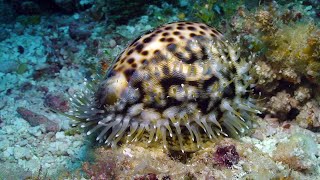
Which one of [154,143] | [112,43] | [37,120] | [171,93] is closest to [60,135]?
[37,120]

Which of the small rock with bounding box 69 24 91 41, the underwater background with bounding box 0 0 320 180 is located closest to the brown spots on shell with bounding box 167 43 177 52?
the underwater background with bounding box 0 0 320 180

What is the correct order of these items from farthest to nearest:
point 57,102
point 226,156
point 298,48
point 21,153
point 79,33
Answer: point 79,33
point 57,102
point 21,153
point 298,48
point 226,156

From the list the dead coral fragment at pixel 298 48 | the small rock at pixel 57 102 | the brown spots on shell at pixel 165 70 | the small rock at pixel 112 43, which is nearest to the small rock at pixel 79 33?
the small rock at pixel 112 43

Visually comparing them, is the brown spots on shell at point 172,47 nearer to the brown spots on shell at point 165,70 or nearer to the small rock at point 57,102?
the brown spots on shell at point 165,70

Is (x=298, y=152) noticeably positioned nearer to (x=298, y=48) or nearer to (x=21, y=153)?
(x=298, y=48)

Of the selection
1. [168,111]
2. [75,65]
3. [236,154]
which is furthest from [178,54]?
[75,65]

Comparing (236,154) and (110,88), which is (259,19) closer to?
(236,154)
